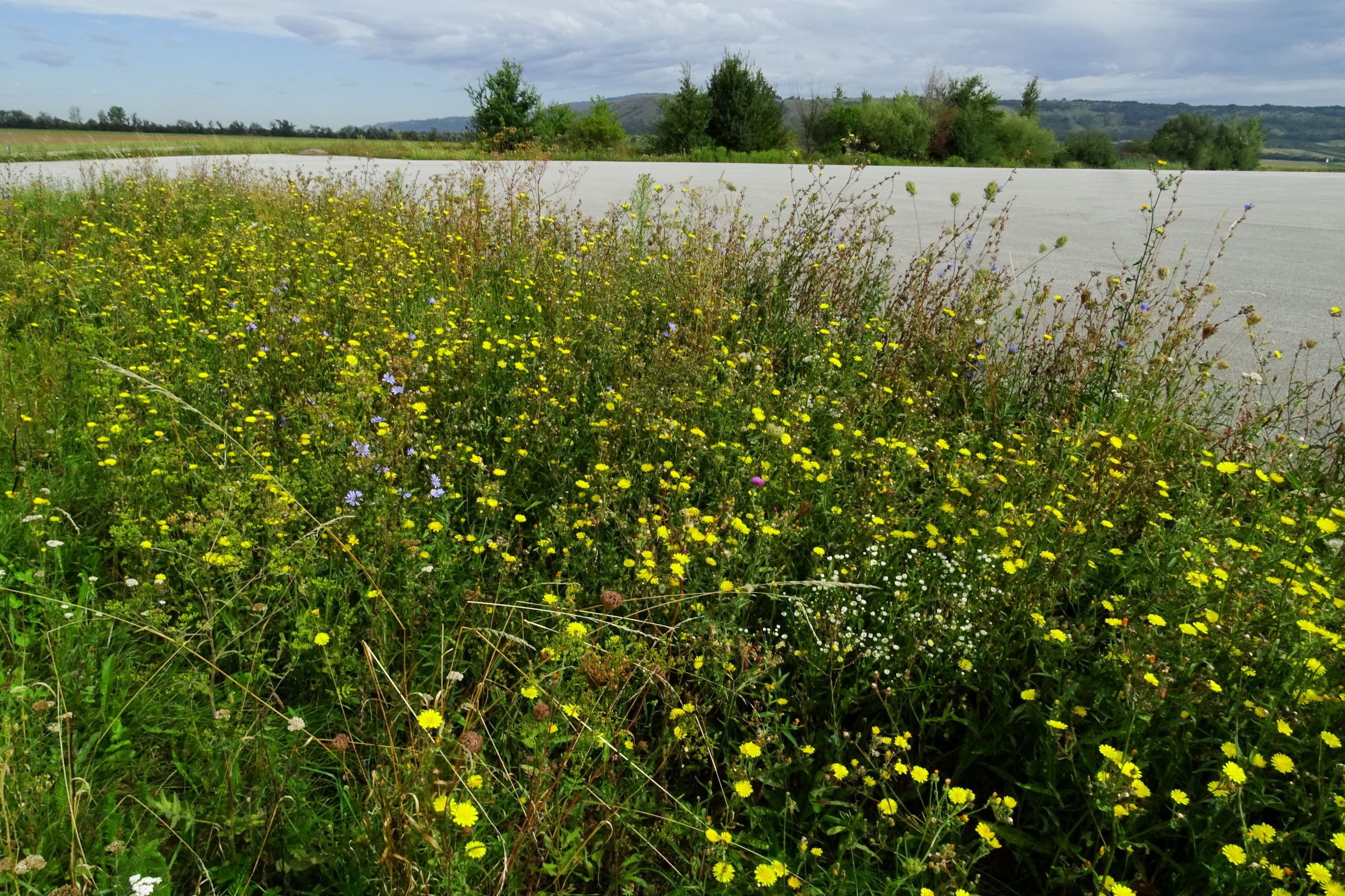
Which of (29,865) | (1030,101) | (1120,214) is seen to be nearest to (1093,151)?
(1030,101)

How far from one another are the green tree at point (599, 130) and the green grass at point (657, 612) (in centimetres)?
3539

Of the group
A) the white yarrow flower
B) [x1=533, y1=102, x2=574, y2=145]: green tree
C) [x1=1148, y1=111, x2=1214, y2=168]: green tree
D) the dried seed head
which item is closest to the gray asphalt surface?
the white yarrow flower

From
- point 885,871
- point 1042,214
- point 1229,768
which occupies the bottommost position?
point 885,871

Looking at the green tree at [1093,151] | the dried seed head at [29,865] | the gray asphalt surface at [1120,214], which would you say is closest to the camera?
the dried seed head at [29,865]

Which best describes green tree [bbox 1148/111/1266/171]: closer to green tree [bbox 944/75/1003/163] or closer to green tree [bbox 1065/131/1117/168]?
green tree [bbox 1065/131/1117/168]

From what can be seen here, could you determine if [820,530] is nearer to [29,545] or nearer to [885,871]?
[885,871]

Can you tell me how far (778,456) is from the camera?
3.37 meters

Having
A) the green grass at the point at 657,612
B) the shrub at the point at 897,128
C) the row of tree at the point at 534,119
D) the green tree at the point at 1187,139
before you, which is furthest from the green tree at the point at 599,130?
the green tree at the point at 1187,139

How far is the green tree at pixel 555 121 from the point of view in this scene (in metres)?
35.4

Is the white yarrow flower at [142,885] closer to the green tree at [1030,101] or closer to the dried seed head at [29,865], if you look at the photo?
the dried seed head at [29,865]

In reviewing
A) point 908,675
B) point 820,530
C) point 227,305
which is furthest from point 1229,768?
point 227,305

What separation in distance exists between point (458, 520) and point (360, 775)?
1172 mm

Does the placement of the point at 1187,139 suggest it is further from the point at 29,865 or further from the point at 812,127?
the point at 29,865

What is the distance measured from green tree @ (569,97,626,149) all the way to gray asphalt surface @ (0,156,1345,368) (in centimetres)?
1824
